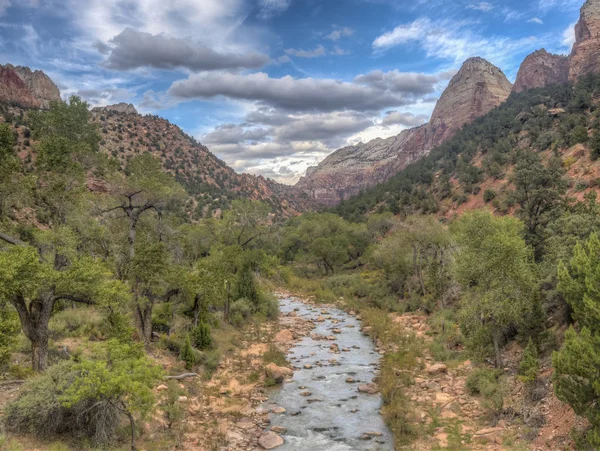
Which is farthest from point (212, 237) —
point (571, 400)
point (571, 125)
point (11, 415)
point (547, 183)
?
point (571, 125)

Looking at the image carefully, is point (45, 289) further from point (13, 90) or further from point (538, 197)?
point (13, 90)

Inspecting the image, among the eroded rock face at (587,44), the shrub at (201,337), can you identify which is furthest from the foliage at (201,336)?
the eroded rock face at (587,44)

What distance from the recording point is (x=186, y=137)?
128 meters

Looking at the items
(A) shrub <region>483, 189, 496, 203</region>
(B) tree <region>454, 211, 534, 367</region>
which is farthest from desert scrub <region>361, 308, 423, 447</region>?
(A) shrub <region>483, 189, 496, 203</region>

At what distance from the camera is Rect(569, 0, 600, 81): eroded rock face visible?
8709cm

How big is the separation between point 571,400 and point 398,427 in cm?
663

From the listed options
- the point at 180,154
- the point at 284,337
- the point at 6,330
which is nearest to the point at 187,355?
the point at 6,330

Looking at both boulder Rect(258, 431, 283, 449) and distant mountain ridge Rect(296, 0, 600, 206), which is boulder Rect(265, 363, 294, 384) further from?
distant mountain ridge Rect(296, 0, 600, 206)

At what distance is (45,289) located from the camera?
14.0m

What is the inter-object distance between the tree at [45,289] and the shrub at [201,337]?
9933mm

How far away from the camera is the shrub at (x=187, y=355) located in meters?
21.5

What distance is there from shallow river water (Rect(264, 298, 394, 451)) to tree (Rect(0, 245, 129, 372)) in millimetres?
8836

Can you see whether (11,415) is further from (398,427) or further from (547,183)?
(547,183)

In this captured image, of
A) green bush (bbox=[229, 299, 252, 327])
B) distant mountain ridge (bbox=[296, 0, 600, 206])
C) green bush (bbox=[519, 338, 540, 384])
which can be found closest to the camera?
green bush (bbox=[519, 338, 540, 384])
